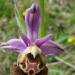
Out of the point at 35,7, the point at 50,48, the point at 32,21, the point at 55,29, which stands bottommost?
the point at 55,29

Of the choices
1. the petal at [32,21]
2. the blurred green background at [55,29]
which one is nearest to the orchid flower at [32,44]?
the petal at [32,21]

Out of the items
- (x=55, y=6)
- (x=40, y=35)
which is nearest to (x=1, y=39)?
(x=55, y=6)

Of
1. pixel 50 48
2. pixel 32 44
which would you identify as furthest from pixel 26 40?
pixel 50 48

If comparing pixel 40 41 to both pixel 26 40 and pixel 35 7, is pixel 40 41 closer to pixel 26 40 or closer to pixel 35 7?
pixel 26 40

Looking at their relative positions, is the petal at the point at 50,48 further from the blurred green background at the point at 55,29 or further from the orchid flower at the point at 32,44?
the blurred green background at the point at 55,29

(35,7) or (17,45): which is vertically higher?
(35,7)

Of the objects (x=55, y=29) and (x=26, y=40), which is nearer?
(x=26, y=40)
